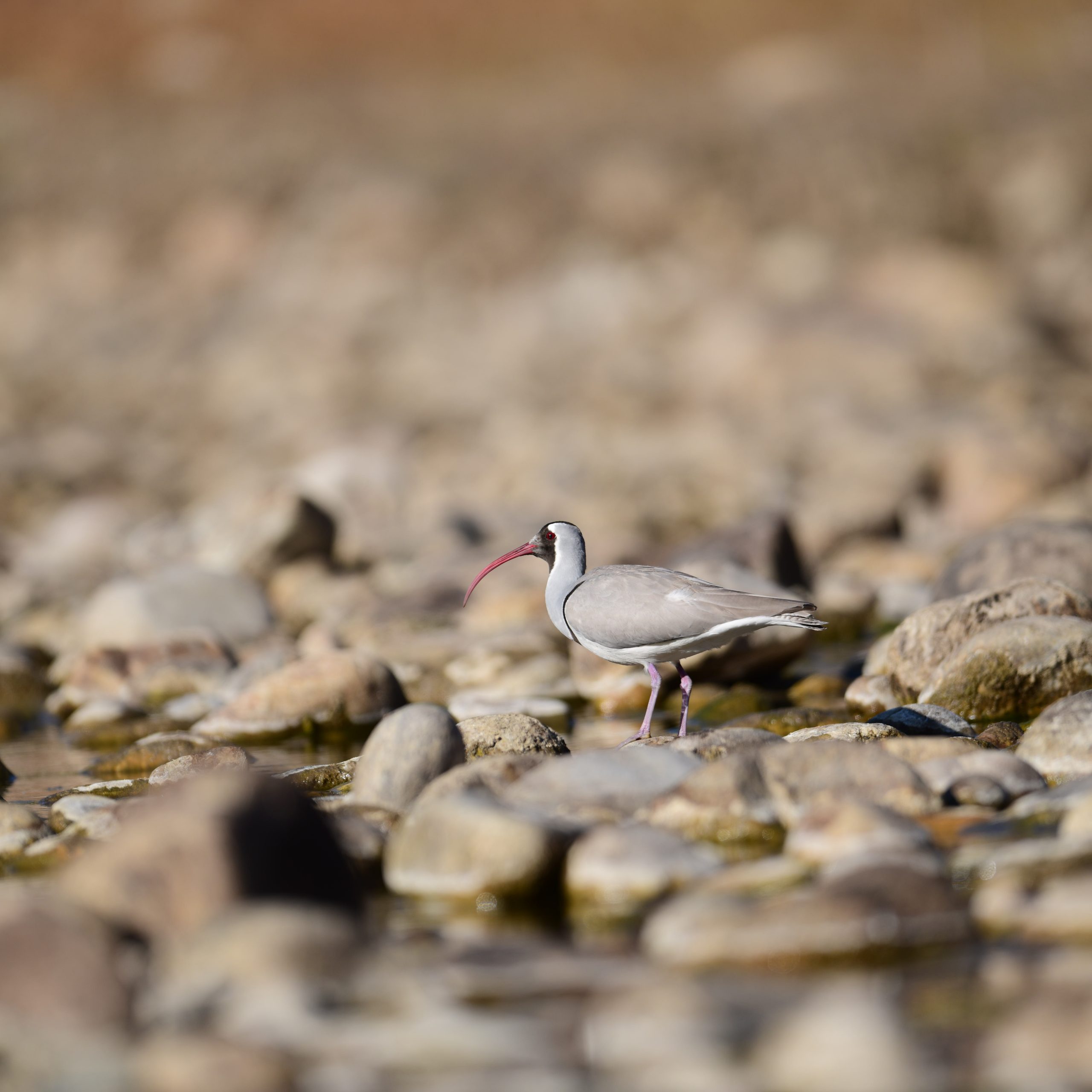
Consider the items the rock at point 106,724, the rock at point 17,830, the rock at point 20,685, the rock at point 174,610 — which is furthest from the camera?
the rock at point 174,610

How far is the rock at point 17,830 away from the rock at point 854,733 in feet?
11.8

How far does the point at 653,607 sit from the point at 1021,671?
2.20 m

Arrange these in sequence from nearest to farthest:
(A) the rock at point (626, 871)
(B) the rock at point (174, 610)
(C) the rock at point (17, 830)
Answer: (A) the rock at point (626, 871) → (C) the rock at point (17, 830) → (B) the rock at point (174, 610)

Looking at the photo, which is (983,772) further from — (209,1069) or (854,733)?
(209,1069)

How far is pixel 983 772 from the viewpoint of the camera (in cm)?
593

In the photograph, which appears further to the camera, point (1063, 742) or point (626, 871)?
point (1063, 742)

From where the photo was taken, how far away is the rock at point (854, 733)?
22.4ft

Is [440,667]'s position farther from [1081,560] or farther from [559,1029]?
[559,1029]

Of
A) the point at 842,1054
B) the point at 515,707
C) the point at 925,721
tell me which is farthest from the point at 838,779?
the point at 515,707

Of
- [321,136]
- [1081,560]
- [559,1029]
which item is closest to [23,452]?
[321,136]

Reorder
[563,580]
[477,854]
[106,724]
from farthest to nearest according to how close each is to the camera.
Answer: [106,724] → [563,580] → [477,854]

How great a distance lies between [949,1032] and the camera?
384 centimetres

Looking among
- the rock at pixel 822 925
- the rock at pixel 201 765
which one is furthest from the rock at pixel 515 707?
the rock at pixel 822 925

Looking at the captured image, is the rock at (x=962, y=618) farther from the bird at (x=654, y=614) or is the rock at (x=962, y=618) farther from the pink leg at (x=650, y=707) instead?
the pink leg at (x=650, y=707)
